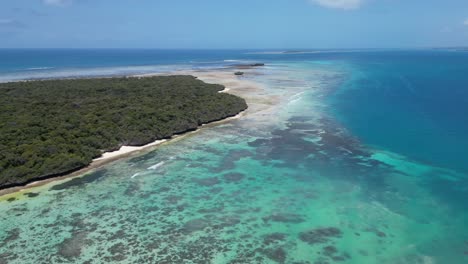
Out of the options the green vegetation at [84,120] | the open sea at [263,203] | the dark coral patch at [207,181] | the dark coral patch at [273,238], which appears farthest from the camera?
the green vegetation at [84,120]

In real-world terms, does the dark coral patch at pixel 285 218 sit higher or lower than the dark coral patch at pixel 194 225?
lower

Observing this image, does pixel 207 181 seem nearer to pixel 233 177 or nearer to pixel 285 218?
pixel 233 177

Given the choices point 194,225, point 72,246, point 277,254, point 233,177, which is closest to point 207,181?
point 233,177

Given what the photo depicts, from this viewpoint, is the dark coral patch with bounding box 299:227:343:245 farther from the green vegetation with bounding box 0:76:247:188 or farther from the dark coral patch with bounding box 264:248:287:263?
the green vegetation with bounding box 0:76:247:188

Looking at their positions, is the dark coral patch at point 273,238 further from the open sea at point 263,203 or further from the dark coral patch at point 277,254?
the dark coral patch at point 277,254

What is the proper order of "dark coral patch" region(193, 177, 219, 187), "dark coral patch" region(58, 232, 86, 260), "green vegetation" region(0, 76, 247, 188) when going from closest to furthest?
1. "dark coral patch" region(58, 232, 86, 260)
2. "dark coral patch" region(193, 177, 219, 187)
3. "green vegetation" region(0, 76, 247, 188)

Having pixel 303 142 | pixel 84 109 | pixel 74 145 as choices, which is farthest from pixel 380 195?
pixel 84 109

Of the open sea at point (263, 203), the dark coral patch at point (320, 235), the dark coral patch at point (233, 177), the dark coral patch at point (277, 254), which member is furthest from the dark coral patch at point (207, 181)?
the dark coral patch at point (277, 254)

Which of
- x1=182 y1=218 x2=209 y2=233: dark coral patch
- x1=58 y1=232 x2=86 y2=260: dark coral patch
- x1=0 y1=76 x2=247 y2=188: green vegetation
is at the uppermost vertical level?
x1=0 y1=76 x2=247 y2=188: green vegetation

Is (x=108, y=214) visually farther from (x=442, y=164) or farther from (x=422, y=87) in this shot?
(x=422, y=87)

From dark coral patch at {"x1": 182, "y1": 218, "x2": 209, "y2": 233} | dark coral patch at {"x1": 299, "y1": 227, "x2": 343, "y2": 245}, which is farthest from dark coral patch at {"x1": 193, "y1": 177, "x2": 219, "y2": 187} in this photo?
dark coral patch at {"x1": 299, "y1": 227, "x2": 343, "y2": 245}
